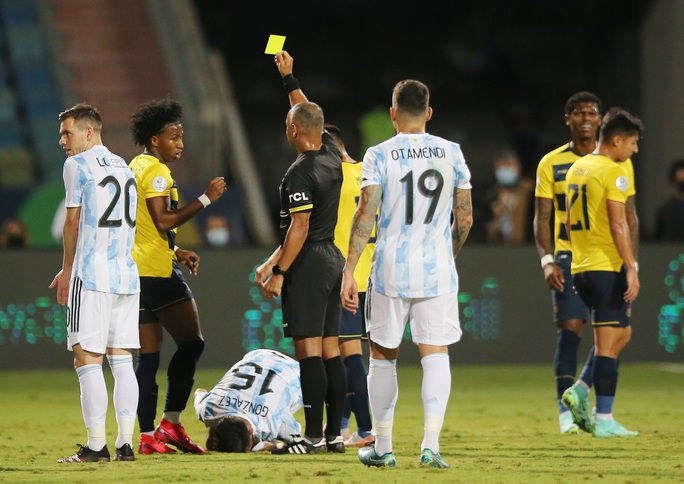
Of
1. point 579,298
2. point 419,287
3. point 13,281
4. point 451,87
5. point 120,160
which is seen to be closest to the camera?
point 419,287

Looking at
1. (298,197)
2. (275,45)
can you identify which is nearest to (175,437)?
(298,197)

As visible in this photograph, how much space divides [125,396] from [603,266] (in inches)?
134

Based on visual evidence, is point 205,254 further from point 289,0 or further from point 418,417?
point 289,0

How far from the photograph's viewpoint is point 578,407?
9.24 metres

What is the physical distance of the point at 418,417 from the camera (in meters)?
10.8

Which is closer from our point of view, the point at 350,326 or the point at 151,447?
the point at 151,447

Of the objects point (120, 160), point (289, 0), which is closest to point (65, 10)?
point (289, 0)

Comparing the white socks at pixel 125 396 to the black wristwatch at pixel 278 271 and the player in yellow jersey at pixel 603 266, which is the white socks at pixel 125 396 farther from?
the player in yellow jersey at pixel 603 266

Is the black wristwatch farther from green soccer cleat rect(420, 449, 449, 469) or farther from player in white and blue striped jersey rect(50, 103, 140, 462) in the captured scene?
green soccer cleat rect(420, 449, 449, 469)

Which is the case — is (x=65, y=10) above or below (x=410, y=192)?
above

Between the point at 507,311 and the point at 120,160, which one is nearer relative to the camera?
the point at 120,160

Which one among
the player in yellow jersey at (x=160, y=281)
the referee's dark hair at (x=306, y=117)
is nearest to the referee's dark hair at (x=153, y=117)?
the player in yellow jersey at (x=160, y=281)

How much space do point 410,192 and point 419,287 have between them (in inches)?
19.5

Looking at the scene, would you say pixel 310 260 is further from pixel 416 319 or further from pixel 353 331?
pixel 353 331
